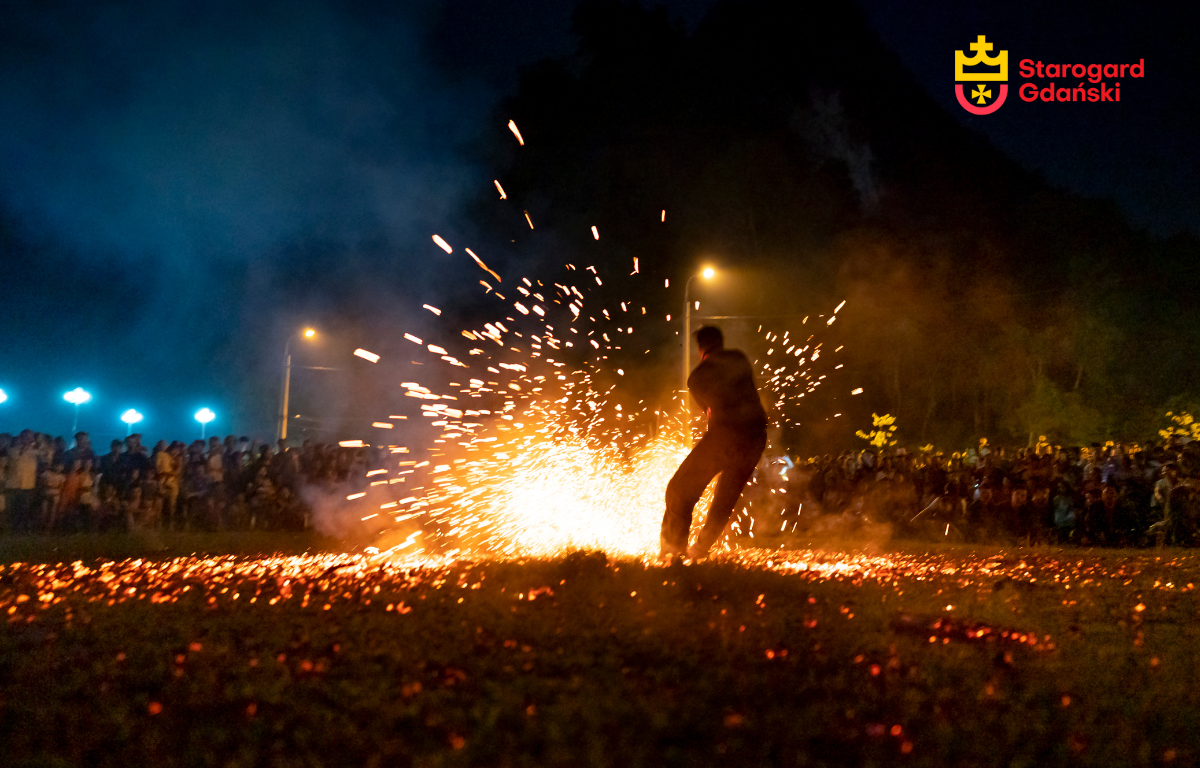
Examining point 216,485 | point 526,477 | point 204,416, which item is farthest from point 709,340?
point 204,416

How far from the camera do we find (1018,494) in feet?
55.9

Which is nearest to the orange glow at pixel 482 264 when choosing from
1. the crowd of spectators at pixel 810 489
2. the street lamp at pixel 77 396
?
the crowd of spectators at pixel 810 489

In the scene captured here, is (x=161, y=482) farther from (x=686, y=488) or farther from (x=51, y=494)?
(x=686, y=488)

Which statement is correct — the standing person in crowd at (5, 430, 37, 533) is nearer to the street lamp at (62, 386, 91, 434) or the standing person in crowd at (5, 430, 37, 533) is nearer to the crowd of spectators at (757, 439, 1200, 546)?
the crowd of spectators at (757, 439, 1200, 546)

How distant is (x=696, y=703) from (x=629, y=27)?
36.7 meters

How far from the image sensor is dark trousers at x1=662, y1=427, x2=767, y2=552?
8.42 meters

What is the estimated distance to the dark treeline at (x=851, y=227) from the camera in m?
34.5

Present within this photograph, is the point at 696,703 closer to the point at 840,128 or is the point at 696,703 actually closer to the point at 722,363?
the point at 722,363

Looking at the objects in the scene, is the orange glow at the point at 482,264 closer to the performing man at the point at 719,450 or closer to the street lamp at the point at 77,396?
the street lamp at the point at 77,396

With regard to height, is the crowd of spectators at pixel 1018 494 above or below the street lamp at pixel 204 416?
below

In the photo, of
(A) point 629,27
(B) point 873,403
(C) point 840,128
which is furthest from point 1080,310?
(A) point 629,27

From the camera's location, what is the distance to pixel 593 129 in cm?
3547

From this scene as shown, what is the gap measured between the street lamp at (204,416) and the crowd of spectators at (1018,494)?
27167 millimetres

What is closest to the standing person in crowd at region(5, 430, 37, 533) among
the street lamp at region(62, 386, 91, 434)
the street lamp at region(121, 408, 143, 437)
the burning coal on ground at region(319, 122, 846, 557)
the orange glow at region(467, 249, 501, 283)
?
the burning coal on ground at region(319, 122, 846, 557)
